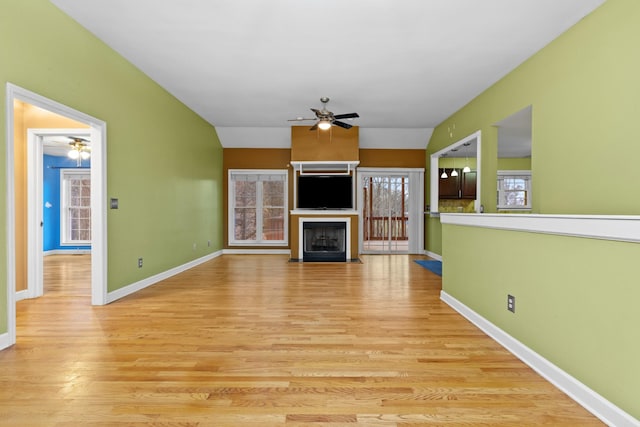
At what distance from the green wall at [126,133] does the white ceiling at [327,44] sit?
246mm

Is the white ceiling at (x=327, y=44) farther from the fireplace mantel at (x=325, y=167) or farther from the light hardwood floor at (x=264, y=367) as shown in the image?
the light hardwood floor at (x=264, y=367)

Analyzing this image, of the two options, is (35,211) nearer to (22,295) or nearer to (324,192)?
(22,295)

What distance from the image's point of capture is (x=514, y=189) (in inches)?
378

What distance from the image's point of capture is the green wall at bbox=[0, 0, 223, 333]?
2689mm

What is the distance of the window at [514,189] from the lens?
9531mm

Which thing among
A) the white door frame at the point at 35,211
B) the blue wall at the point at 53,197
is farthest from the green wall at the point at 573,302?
the blue wall at the point at 53,197

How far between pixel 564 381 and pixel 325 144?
5.98m

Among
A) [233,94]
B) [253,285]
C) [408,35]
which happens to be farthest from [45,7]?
[253,285]

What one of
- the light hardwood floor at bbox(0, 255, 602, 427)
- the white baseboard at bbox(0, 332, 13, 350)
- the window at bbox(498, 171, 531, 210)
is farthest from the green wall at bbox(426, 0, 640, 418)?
the window at bbox(498, 171, 531, 210)

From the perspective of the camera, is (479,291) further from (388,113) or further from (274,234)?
(274,234)

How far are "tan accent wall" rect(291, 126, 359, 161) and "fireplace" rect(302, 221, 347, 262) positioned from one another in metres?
1.43

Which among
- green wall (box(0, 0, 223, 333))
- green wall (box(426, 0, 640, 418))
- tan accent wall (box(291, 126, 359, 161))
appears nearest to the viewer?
green wall (box(426, 0, 640, 418))

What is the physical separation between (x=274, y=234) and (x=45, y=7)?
618cm

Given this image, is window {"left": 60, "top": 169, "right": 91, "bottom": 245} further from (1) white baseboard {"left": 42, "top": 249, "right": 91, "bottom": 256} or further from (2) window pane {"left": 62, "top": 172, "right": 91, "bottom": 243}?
(1) white baseboard {"left": 42, "top": 249, "right": 91, "bottom": 256}
